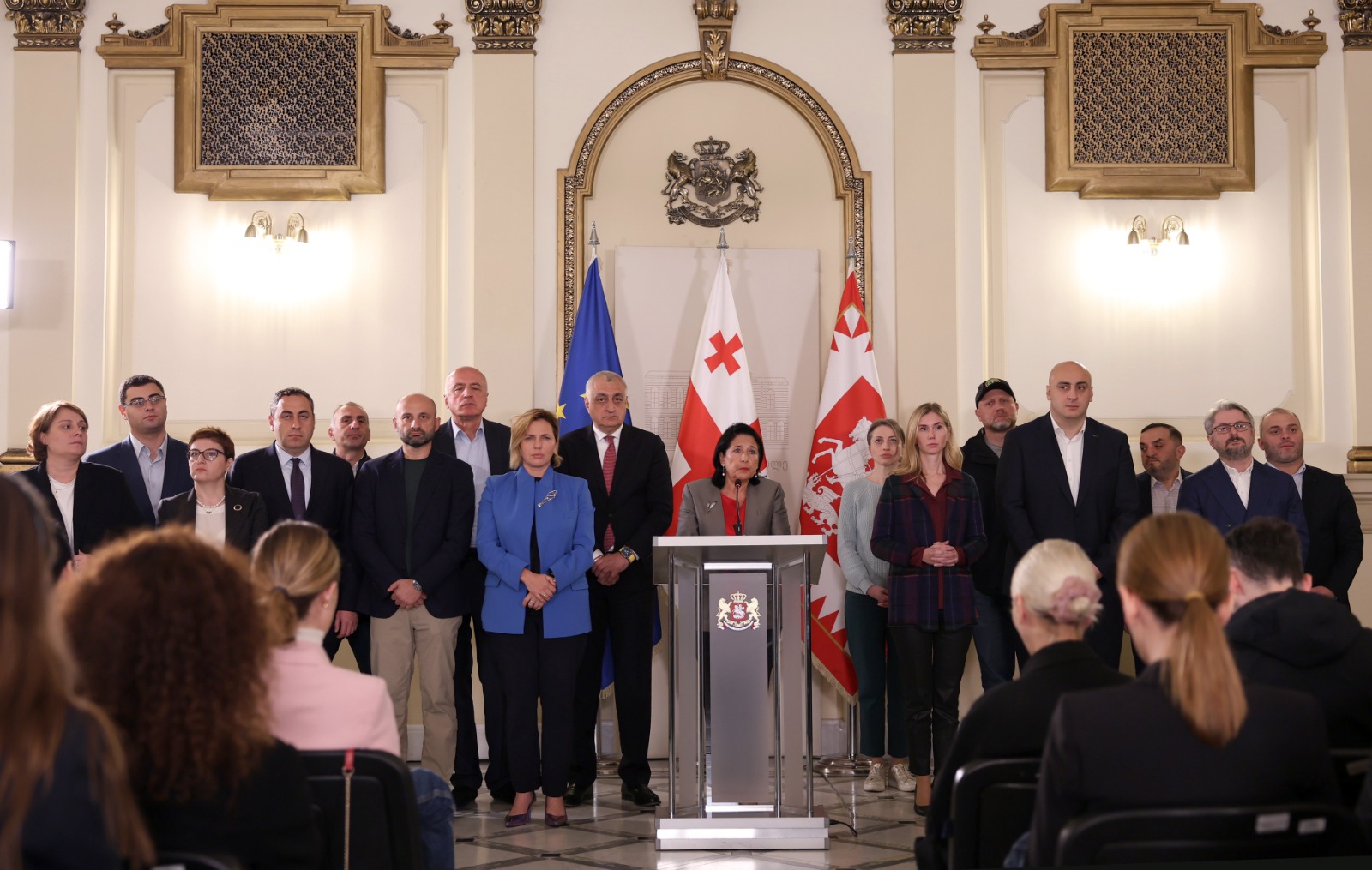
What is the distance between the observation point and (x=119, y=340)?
20.1ft

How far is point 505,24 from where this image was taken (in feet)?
20.3

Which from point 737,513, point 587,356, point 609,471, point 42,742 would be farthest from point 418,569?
point 42,742

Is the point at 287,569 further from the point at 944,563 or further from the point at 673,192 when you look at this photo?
the point at 673,192

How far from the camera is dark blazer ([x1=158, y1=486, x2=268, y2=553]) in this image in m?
4.55

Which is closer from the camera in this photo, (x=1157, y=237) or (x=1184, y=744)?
(x=1184, y=744)

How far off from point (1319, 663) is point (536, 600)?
9.17ft

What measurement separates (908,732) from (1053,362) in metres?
2.21

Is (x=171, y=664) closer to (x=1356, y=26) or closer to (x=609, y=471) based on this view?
(x=609, y=471)

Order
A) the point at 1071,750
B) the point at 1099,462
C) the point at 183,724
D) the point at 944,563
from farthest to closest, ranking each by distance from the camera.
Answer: the point at 1099,462 < the point at 944,563 < the point at 1071,750 < the point at 183,724

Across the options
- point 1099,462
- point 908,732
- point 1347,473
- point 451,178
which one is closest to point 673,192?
point 451,178

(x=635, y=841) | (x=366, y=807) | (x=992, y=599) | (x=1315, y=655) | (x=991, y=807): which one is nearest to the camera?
(x=366, y=807)

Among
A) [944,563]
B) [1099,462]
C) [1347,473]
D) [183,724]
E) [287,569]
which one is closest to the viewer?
[183,724]

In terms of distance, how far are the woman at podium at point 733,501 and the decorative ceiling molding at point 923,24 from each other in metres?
2.35

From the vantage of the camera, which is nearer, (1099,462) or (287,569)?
(287,569)
